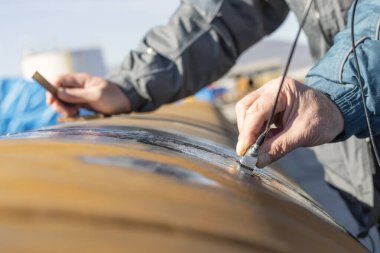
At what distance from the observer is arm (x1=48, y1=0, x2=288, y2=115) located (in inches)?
61.9

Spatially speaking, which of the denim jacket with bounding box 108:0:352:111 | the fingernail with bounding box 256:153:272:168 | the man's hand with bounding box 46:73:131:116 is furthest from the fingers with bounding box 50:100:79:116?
the fingernail with bounding box 256:153:272:168

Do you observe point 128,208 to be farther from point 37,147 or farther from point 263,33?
point 263,33

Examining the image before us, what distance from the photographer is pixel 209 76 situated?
169cm

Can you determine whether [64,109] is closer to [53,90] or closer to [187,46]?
[53,90]

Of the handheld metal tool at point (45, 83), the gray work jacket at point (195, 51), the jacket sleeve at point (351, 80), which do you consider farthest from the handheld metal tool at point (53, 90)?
the jacket sleeve at point (351, 80)

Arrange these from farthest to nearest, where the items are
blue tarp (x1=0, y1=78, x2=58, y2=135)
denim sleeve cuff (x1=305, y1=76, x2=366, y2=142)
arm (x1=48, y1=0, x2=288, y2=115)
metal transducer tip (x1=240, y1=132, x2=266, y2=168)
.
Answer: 1. blue tarp (x1=0, y1=78, x2=58, y2=135)
2. arm (x1=48, y1=0, x2=288, y2=115)
3. denim sleeve cuff (x1=305, y1=76, x2=366, y2=142)
4. metal transducer tip (x1=240, y1=132, x2=266, y2=168)

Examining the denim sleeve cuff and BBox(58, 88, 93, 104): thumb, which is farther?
BBox(58, 88, 93, 104): thumb

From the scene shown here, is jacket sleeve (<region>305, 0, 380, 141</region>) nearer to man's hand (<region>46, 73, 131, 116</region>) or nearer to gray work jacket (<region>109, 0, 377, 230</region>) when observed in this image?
gray work jacket (<region>109, 0, 377, 230</region>)

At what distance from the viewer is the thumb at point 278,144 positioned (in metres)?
0.75

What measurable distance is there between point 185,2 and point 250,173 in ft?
3.27

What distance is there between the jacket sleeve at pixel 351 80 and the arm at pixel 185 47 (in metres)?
0.66

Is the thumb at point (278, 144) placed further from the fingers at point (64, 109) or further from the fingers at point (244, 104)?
the fingers at point (64, 109)

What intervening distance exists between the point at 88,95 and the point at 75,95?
0.14 feet

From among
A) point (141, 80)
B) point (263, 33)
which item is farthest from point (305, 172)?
point (141, 80)
